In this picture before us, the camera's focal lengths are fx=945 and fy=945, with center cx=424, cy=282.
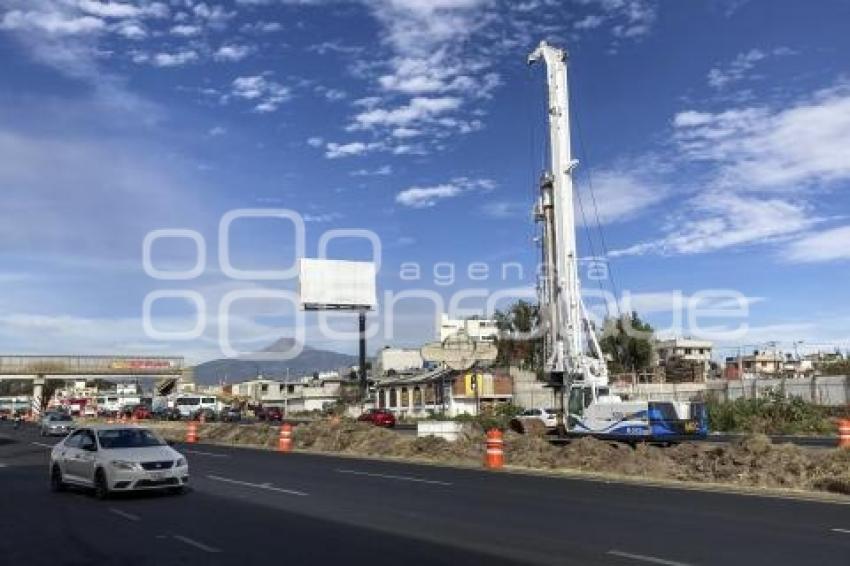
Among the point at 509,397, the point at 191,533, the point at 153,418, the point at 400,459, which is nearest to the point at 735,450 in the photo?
the point at 400,459

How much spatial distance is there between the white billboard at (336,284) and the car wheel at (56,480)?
6018cm

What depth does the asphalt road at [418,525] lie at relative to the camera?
11672 mm

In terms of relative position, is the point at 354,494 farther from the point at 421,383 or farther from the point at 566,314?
the point at 421,383

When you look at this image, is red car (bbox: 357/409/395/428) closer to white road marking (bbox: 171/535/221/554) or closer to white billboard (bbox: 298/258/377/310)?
white billboard (bbox: 298/258/377/310)

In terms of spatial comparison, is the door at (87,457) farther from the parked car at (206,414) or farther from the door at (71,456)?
the parked car at (206,414)

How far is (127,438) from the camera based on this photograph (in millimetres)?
19984

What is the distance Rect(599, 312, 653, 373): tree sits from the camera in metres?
99.0

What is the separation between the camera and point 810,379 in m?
56.5

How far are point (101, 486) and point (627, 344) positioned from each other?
8585 centimetres

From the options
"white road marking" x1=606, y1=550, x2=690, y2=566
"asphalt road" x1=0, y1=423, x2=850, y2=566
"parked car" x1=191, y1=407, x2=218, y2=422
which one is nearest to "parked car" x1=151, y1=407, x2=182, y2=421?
"parked car" x1=191, y1=407, x2=218, y2=422

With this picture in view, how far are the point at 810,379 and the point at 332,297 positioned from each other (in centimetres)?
4087

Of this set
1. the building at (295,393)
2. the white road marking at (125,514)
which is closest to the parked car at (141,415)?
the building at (295,393)

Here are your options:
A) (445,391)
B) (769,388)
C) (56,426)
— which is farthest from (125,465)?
(445,391)

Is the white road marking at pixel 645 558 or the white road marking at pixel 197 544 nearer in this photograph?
the white road marking at pixel 645 558
